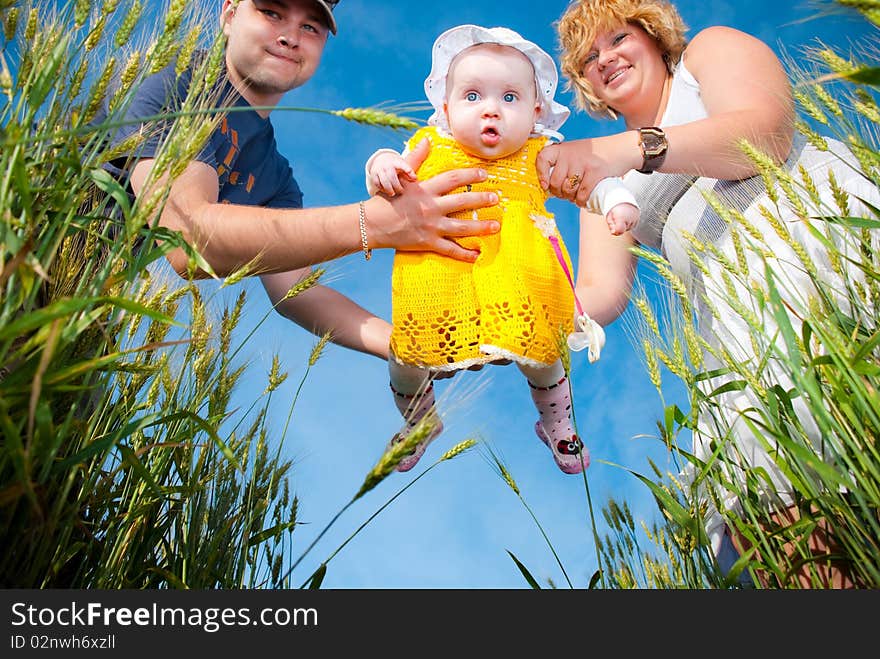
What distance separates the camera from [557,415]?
2.68 m

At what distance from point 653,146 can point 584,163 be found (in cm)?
27

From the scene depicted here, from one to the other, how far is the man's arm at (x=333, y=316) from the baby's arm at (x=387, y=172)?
0.86 metres

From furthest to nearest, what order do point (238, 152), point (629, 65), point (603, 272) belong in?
point (603, 272), point (629, 65), point (238, 152)

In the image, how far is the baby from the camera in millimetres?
2297

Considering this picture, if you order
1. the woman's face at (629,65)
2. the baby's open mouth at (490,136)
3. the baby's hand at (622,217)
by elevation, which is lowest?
the baby's hand at (622,217)

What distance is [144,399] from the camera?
1562mm

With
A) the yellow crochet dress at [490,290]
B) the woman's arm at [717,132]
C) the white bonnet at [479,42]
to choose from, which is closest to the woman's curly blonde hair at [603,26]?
the woman's arm at [717,132]

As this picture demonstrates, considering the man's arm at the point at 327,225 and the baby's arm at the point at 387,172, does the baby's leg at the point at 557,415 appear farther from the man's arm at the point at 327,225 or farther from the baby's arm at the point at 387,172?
the baby's arm at the point at 387,172

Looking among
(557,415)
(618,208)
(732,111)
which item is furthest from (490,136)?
(557,415)

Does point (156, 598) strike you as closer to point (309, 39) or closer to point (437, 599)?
point (437, 599)

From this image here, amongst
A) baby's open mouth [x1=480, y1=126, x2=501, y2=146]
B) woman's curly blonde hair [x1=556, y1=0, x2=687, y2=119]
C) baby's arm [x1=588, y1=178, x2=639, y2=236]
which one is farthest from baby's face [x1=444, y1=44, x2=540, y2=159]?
woman's curly blonde hair [x1=556, y1=0, x2=687, y2=119]

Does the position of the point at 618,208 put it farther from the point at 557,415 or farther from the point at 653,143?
the point at 557,415

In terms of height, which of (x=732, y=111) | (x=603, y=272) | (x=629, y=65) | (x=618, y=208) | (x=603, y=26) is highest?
(x=603, y=26)

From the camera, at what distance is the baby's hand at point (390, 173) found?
2334mm
